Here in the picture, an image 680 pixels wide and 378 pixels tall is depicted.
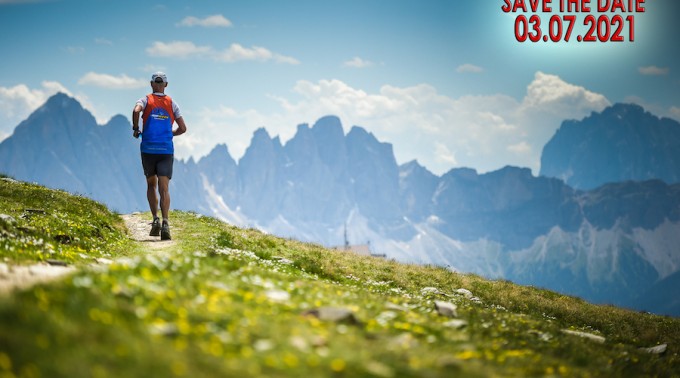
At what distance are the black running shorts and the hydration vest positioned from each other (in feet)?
0.71

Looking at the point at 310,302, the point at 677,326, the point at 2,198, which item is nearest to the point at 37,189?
the point at 2,198

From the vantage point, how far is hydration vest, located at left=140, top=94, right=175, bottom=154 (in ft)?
69.2

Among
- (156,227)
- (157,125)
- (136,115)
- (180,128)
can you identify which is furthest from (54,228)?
(180,128)

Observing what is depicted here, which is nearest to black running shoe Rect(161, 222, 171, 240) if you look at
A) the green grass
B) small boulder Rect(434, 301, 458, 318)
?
the green grass

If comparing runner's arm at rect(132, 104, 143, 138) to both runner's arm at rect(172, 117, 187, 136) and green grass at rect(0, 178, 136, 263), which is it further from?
green grass at rect(0, 178, 136, 263)

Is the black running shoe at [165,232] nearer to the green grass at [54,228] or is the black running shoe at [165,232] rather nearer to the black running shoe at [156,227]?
the black running shoe at [156,227]

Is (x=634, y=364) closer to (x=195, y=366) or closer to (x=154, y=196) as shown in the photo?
(x=195, y=366)

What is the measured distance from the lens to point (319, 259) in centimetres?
2689

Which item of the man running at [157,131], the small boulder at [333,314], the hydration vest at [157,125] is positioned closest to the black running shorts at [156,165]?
the man running at [157,131]

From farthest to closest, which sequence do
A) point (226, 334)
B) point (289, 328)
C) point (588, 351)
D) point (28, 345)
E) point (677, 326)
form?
point (677, 326) → point (588, 351) → point (289, 328) → point (226, 334) → point (28, 345)

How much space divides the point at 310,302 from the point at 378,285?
43.1 feet

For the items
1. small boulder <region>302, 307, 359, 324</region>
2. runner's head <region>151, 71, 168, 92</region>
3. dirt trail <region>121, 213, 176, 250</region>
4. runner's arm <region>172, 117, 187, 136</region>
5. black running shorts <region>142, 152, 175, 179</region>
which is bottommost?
small boulder <region>302, 307, 359, 324</region>

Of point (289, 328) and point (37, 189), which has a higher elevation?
point (37, 189)

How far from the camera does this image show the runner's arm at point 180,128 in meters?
22.0
